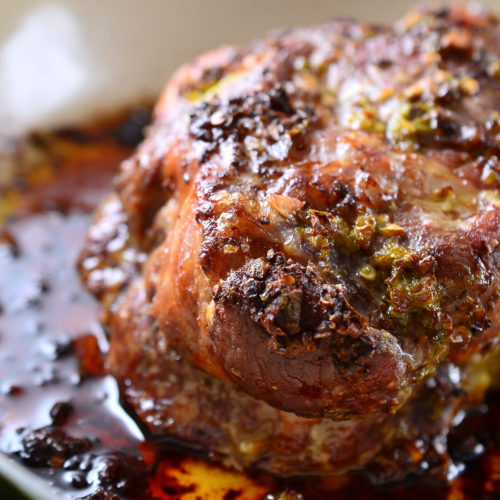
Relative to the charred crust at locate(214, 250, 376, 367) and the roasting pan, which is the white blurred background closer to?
the roasting pan

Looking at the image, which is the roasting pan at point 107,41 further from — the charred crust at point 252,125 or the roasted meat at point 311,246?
the charred crust at point 252,125

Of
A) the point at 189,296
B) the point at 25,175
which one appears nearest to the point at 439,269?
the point at 189,296

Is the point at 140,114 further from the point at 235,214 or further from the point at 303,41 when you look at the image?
the point at 235,214

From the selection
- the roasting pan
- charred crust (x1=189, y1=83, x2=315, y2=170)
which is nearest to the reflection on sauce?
the roasting pan

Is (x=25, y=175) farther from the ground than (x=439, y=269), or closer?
farther from the ground

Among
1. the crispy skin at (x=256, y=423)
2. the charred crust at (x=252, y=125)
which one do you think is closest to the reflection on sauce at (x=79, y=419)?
the crispy skin at (x=256, y=423)

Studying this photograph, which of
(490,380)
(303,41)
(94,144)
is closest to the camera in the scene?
(490,380)

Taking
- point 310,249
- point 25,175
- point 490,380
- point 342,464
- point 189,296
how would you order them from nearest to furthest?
1. point 310,249
2. point 189,296
3. point 342,464
4. point 490,380
5. point 25,175
